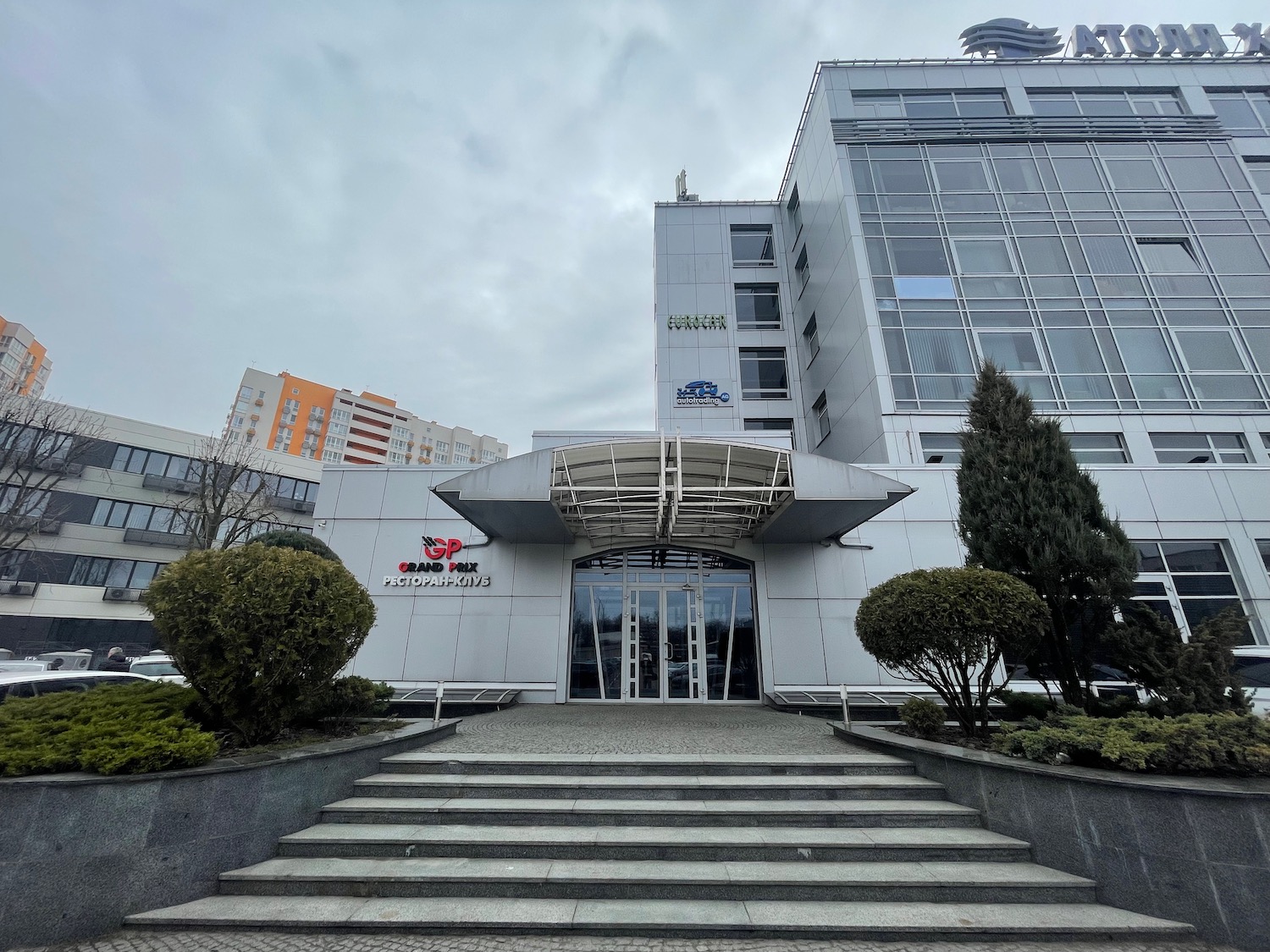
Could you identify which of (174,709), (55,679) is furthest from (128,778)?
(55,679)

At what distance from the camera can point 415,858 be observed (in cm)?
466

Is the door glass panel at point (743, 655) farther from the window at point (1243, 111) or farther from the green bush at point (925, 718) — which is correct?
the window at point (1243, 111)

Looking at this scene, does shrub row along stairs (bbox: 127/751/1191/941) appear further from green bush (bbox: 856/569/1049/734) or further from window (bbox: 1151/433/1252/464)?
window (bbox: 1151/433/1252/464)

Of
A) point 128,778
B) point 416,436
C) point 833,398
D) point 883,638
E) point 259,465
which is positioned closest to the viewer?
point 128,778

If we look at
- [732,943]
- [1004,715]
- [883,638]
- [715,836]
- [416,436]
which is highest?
[416,436]

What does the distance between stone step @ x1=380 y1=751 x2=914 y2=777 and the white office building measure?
16.9ft

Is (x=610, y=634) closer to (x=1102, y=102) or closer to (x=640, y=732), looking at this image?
(x=640, y=732)

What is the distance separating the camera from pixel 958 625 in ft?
20.2

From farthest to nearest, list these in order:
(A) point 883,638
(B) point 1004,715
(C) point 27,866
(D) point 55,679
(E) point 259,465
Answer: (E) point 259,465 → (D) point 55,679 → (B) point 1004,715 → (A) point 883,638 → (C) point 27,866

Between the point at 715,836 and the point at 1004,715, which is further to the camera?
the point at 1004,715

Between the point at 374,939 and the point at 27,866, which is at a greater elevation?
the point at 27,866

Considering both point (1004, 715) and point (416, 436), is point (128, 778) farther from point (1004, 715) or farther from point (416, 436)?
point (416, 436)

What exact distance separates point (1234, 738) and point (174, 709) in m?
9.85

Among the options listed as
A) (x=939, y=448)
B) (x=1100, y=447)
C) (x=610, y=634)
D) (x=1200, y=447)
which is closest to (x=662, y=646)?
(x=610, y=634)
